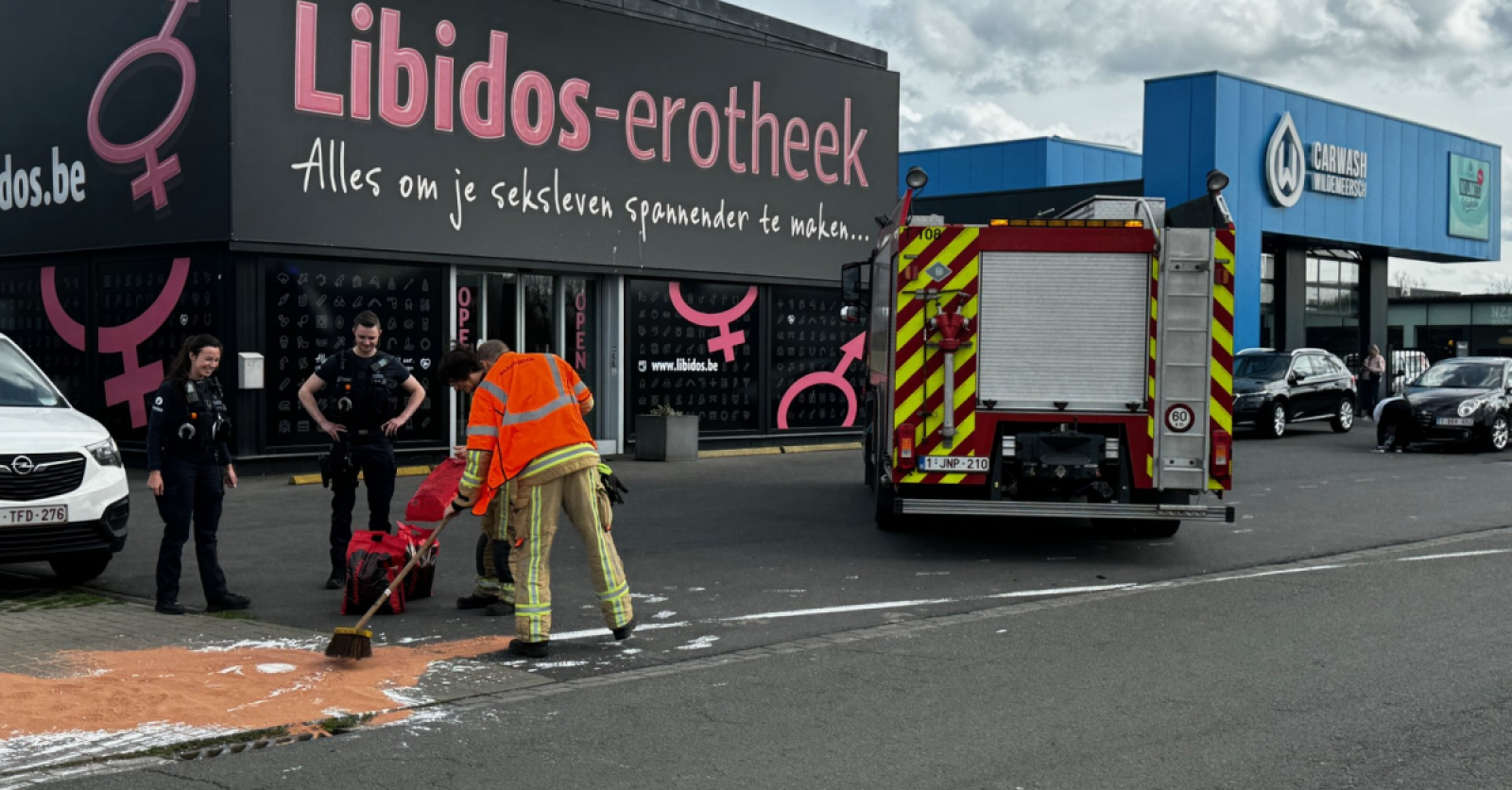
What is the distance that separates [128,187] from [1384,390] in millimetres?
31088

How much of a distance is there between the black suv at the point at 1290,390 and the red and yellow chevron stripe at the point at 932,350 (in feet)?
52.5

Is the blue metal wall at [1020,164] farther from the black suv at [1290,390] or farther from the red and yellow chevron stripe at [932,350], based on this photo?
the red and yellow chevron stripe at [932,350]

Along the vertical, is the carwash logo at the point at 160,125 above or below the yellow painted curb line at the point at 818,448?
above

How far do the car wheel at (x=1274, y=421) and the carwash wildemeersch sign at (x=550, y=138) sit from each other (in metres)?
8.13

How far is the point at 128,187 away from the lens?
1742 centimetres

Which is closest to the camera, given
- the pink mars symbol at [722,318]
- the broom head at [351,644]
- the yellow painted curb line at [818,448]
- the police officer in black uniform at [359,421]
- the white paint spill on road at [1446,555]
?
the broom head at [351,644]

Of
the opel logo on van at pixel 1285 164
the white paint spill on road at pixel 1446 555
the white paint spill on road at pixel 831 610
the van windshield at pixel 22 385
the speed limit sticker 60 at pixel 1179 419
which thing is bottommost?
the white paint spill on road at pixel 831 610

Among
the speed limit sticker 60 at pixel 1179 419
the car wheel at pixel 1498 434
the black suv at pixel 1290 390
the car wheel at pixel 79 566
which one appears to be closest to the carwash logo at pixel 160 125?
the car wheel at pixel 79 566

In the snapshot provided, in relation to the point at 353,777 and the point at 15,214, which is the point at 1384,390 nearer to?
the point at 15,214

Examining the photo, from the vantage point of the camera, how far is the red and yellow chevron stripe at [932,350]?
37.5 ft

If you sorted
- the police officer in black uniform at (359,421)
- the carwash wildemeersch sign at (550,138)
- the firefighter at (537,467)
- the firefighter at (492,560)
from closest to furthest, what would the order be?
1. the firefighter at (537,467)
2. the firefighter at (492,560)
3. the police officer in black uniform at (359,421)
4. the carwash wildemeersch sign at (550,138)

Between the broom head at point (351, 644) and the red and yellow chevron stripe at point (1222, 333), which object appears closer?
the broom head at point (351, 644)

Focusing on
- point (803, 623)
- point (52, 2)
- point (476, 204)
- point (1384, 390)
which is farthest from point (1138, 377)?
point (1384, 390)

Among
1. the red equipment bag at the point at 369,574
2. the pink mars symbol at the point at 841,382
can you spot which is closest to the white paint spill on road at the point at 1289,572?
the red equipment bag at the point at 369,574
